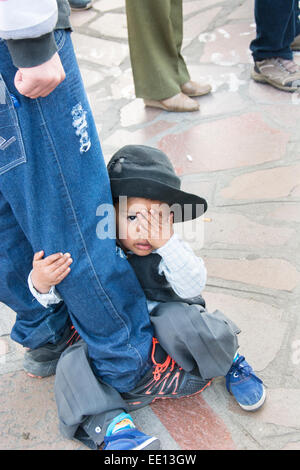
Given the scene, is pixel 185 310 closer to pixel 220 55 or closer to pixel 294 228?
pixel 294 228

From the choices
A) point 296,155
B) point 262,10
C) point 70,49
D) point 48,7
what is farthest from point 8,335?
point 262,10

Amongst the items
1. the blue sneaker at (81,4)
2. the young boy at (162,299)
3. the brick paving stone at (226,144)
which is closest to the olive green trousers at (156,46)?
the brick paving stone at (226,144)

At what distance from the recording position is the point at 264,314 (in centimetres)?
178

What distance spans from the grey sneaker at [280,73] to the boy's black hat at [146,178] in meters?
1.78

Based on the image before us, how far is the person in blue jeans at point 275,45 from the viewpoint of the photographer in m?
2.85

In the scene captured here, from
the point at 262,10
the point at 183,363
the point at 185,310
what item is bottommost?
the point at 183,363

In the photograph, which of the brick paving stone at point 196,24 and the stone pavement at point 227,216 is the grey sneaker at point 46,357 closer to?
the stone pavement at point 227,216

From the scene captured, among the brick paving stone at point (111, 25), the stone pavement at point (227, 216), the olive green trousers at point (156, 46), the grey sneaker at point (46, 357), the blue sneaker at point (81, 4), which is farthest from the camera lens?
the blue sneaker at point (81, 4)

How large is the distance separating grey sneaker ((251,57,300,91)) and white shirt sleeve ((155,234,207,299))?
1.89 metres

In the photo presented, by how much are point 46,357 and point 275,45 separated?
222 centimetres

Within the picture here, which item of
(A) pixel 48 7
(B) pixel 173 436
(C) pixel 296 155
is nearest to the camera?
(A) pixel 48 7

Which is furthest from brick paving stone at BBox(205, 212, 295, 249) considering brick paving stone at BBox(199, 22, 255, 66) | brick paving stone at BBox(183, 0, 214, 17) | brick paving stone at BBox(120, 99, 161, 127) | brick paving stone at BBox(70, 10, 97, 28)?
brick paving stone at BBox(70, 10, 97, 28)

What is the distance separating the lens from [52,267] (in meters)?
1.30

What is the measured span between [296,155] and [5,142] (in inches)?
66.8
